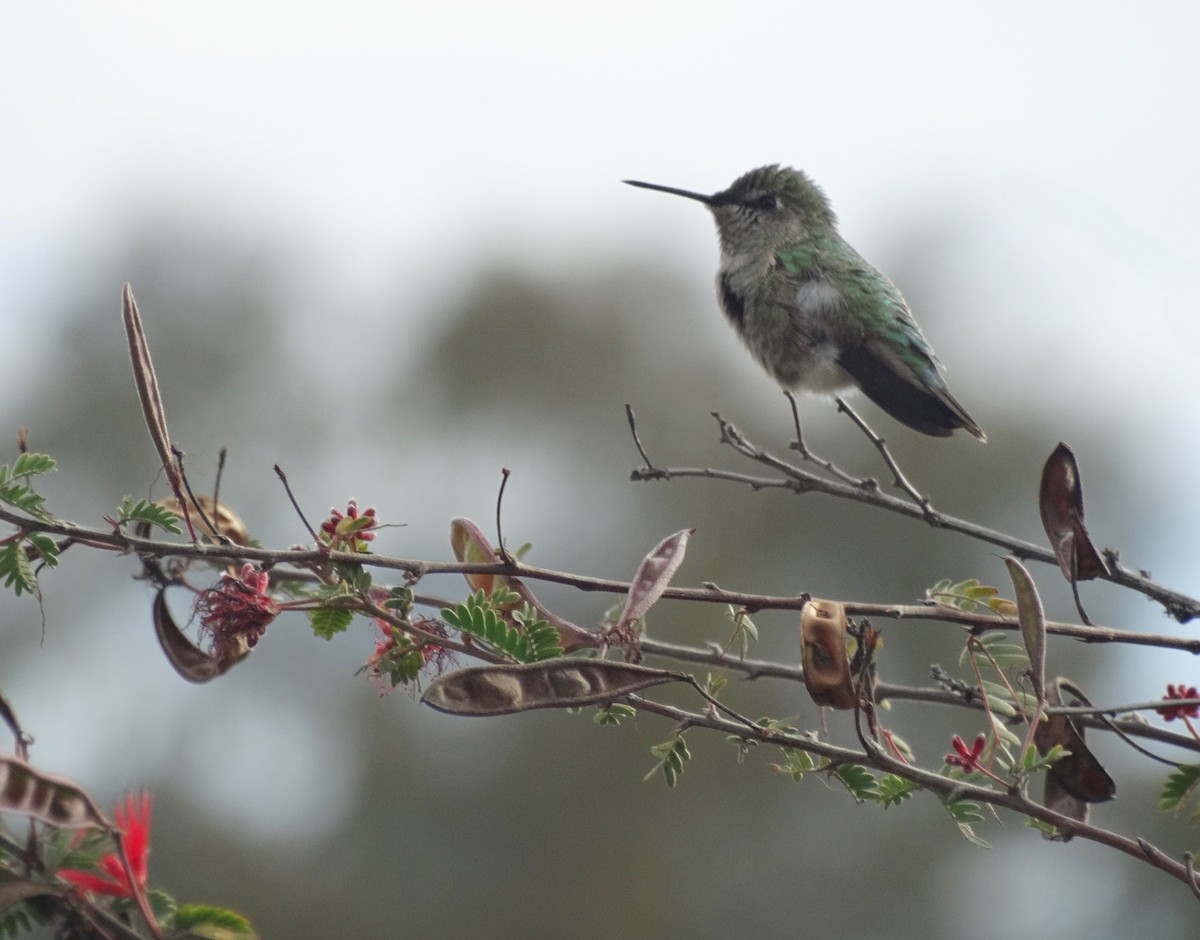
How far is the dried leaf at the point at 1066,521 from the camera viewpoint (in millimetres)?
2291

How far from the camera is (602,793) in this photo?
928 inches

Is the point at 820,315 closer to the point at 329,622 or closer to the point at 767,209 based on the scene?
the point at 767,209

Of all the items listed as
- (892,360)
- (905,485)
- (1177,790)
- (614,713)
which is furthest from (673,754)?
(892,360)

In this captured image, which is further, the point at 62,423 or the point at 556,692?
the point at 62,423

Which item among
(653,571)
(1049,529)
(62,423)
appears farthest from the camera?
(62,423)

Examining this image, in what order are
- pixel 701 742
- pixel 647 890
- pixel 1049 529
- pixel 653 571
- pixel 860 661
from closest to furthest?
1. pixel 860 661
2. pixel 653 571
3. pixel 1049 529
4. pixel 701 742
5. pixel 647 890

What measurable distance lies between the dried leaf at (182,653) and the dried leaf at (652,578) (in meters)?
0.85

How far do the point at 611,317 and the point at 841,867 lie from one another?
15.6 metres

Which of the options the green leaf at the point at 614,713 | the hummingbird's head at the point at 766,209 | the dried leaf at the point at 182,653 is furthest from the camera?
the hummingbird's head at the point at 766,209

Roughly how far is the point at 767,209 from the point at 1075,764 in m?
3.85

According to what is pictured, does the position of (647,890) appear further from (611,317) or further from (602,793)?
(611,317)

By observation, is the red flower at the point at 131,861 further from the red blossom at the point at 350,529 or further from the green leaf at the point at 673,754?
the green leaf at the point at 673,754

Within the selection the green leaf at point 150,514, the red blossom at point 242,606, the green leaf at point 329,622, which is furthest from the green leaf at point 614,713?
the green leaf at point 150,514

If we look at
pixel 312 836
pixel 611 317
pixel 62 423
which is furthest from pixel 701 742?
pixel 62 423
